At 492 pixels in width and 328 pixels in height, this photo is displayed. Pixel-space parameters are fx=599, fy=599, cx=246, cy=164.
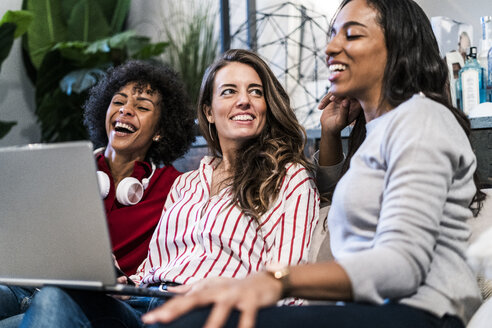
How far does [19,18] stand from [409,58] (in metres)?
3.32

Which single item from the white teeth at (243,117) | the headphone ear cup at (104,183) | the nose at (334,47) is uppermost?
the nose at (334,47)

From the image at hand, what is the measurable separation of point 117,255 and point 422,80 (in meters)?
1.10

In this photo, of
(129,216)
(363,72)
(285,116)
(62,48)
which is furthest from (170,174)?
(62,48)

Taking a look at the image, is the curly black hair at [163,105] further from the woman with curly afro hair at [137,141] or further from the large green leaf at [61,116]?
the large green leaf at [61,116]

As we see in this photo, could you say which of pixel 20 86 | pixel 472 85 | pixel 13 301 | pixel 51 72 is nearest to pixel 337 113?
pixel 472 85

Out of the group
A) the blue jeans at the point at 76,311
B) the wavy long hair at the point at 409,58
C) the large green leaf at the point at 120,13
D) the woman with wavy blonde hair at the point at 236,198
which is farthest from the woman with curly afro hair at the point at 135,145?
the large green leaf at the point at 120,13

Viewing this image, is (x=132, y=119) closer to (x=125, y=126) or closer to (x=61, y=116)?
(x=125, y=126)

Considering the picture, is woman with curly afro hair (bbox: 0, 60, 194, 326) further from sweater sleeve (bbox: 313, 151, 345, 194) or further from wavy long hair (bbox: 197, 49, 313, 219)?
sweater sleeve (bbox: 313, 151, 345, 194)

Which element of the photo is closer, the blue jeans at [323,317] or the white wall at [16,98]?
the blue jeans at [323,317]

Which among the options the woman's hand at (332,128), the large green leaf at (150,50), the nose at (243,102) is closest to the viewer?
the woman's hand at (332,128)

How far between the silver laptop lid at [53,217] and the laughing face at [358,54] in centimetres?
58

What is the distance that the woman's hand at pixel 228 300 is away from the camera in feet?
2.70

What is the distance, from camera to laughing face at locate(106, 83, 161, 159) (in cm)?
209

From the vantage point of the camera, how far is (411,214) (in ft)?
3.12
